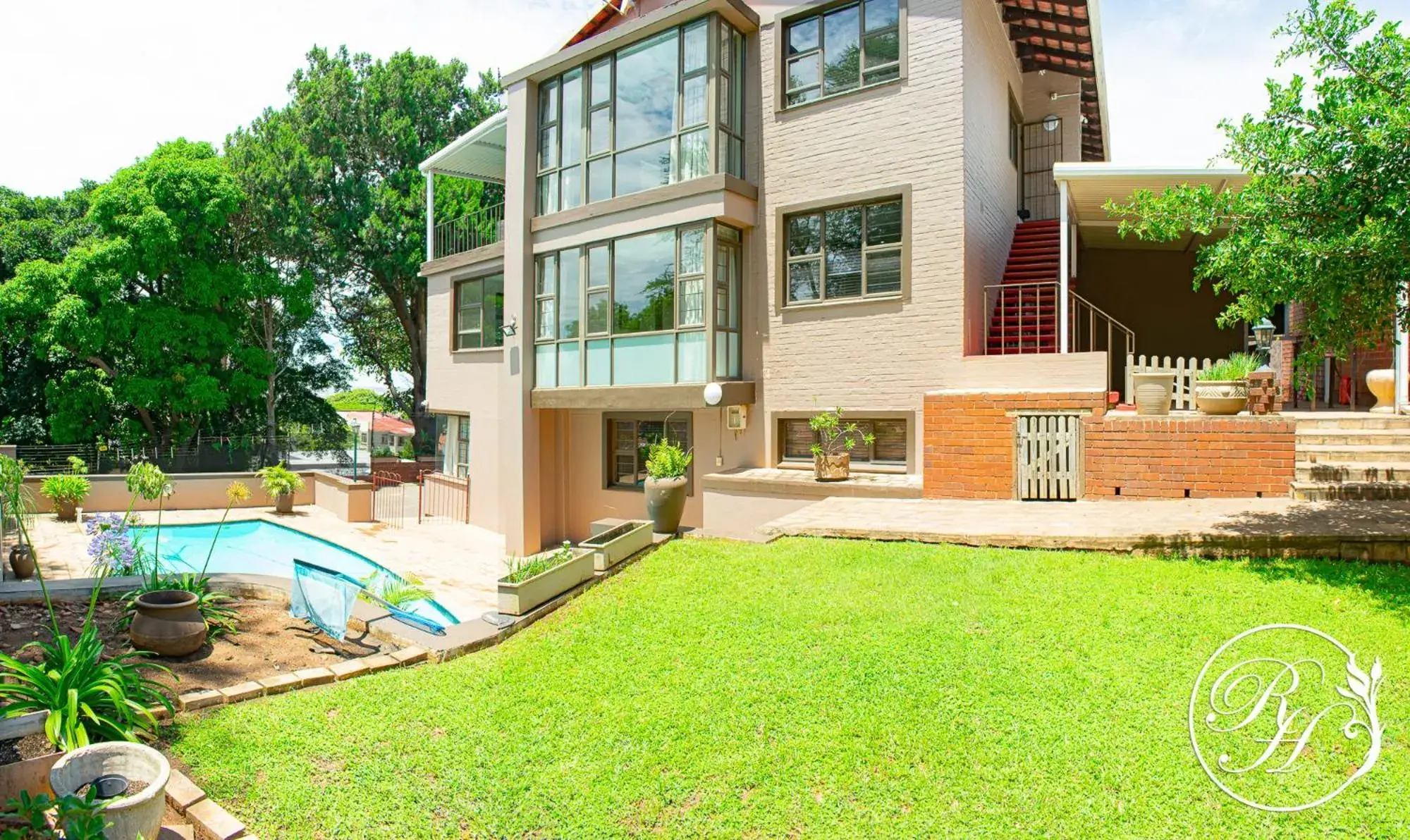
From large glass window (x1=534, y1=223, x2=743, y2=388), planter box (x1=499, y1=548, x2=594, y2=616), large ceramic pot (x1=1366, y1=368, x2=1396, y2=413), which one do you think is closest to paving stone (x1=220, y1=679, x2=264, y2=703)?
planter box (x1=499, y1=548, x2=594, y2=616)

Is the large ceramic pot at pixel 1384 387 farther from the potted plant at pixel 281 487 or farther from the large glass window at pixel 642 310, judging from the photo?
the potted plant at pixel 281 487

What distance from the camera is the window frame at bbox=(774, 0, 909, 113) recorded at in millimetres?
13180

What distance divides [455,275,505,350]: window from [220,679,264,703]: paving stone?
1353cm

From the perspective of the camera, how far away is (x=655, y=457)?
11.7 metres

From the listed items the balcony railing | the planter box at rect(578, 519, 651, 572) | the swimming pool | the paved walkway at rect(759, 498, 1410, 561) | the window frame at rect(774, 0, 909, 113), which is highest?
the window frame at rect(774, 0, 909, 113)

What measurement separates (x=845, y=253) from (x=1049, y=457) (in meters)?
4.91

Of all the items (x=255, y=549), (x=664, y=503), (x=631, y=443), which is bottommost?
(x=255, y=549)

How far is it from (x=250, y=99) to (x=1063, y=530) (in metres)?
35.5

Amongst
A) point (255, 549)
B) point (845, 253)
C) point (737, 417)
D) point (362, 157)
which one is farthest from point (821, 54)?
point (362, 157)

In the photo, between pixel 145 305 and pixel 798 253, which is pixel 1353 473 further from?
pixel 145 305

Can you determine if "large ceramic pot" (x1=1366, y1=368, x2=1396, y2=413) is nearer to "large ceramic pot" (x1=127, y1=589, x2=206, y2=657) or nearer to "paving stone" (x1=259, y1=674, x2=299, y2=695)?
"paving stone" (x1=259, y1=674, x2=299, y2=695)

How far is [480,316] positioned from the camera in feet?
66.4

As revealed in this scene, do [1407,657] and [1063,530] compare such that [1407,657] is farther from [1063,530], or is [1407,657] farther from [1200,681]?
[1063,530]

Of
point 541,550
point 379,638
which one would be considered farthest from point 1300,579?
point 541,550
